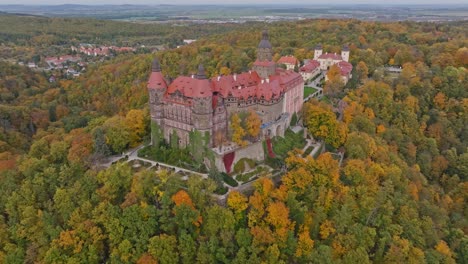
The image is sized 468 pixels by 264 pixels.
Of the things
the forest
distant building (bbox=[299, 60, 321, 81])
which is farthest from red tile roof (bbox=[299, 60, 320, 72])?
the forest

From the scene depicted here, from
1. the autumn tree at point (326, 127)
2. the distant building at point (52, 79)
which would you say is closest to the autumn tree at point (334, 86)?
the autumn tree at point (326, 127)

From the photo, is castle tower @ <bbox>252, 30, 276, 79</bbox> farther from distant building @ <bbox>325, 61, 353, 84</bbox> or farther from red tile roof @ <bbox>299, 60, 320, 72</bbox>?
distant building @ <bbox>325, 61, 353, 84</bbox>

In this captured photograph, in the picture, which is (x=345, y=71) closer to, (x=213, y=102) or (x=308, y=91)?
(x=308, y=91)

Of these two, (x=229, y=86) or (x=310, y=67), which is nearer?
(x=229, y=86)

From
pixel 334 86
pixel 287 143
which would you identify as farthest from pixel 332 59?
pixel 287 143

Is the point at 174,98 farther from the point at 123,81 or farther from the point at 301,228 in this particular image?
the point at 123,81

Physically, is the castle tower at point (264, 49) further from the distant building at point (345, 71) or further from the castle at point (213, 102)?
the distant building at point (345, 71)

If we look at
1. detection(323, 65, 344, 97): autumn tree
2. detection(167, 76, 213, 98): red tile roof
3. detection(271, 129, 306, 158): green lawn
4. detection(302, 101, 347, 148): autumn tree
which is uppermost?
detection(167, 76, 213, 98): red tile roof

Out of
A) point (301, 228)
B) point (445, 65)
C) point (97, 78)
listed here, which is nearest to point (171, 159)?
point (301, 228)

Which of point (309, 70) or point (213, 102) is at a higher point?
point (309, 70)
